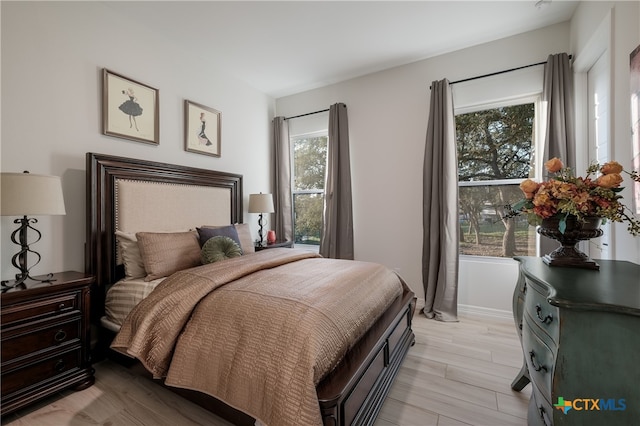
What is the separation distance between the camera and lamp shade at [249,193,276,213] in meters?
3.73

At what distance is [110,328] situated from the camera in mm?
2119

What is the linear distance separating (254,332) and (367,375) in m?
0.67

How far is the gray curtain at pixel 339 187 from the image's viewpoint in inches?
146

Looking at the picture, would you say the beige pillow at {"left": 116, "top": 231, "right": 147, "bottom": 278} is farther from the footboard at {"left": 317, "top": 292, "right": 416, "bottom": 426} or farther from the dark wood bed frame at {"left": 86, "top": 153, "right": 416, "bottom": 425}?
the footboard at {"left": 317, "top": 292, "right": 416, "bottom": 426}

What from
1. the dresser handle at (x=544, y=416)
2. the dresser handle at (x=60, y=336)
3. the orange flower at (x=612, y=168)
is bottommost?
the dresser handle at (x=544, y=416)

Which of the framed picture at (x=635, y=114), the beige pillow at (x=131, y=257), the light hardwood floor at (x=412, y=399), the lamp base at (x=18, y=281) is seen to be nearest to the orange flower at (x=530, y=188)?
the framed picture at (x=635, y=114)

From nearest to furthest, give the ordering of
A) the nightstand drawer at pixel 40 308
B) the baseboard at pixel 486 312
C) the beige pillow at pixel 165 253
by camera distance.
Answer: the nightstand drawer at pixel 40 308 → the beige pillow at pixel 165 253 → the baseboard at pixel 486 312

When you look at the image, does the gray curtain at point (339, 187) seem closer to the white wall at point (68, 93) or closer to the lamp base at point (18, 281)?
the white wall at point (68, 93)

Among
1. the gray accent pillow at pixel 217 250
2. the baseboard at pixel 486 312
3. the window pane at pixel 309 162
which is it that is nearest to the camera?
the gray accent pillow at pixel 217 250

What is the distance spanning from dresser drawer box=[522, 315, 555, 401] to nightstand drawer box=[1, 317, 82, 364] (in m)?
2.66

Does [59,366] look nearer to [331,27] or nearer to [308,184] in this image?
[308,184]

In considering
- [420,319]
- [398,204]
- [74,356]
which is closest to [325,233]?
[398,204]

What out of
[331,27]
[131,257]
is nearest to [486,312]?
[331,27]

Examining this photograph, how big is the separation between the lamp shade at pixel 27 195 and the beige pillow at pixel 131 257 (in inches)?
22.0
